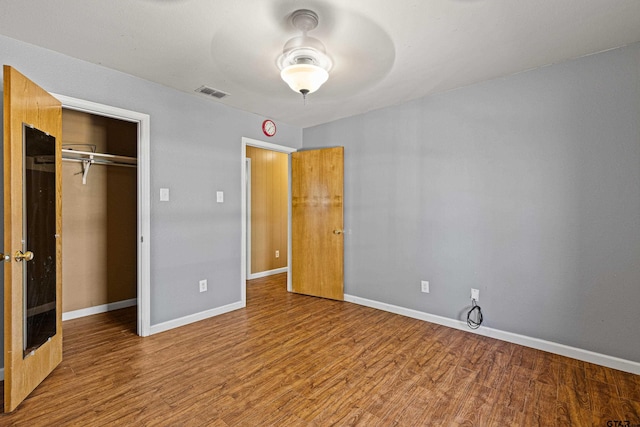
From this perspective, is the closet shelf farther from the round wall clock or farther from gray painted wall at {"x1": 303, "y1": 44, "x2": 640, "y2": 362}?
gray painted wall at {"x1": 303, "y1": 44, "x2": 640, "y2": 362}

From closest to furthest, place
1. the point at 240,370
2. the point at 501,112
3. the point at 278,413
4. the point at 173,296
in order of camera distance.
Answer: the point at 278,413, the point at 240,370, the point at 501,112, the point at 173,296

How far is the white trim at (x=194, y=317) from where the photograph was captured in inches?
115

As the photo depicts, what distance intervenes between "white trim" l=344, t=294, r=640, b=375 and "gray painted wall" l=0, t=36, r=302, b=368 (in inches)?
78.7

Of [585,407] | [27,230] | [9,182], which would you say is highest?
[9,182]

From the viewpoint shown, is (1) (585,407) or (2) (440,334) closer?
(1) (585,407)

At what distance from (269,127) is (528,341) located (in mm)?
3644

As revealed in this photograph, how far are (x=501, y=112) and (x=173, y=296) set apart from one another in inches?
144

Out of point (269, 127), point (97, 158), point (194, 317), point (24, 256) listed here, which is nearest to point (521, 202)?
point (269, 127)

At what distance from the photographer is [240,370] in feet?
7.38

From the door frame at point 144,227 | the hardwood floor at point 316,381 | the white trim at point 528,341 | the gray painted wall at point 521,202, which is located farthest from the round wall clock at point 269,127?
the white trim at point 528,341

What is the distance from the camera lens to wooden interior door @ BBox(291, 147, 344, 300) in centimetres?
396

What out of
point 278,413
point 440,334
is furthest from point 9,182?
point 440,334

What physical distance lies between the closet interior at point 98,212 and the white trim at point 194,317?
3.79 ft

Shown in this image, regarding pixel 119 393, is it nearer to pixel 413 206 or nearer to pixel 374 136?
pixel 413 206
